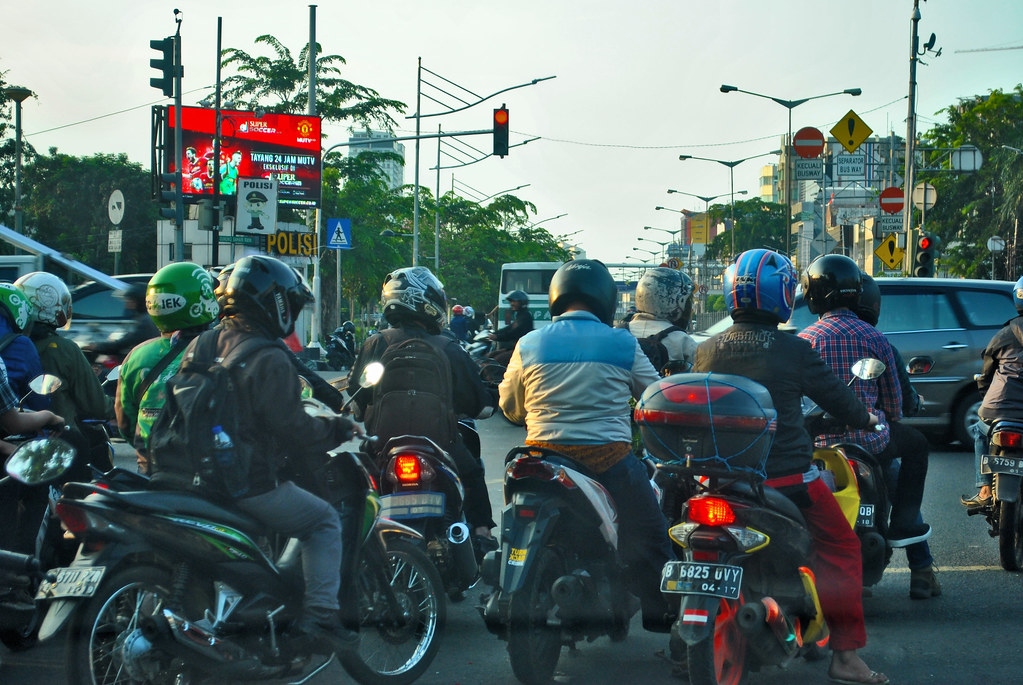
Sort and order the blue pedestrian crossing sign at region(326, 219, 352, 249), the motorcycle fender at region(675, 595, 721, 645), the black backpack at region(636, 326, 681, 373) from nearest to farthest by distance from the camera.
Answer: the motorcycle fender at region(675, 595, 721, 645) < the black backpack at region(636, 326, 681, 373) < the blue pedestrian crossing sign at region(326, 219, 352, 249)

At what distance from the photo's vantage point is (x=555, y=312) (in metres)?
4.92

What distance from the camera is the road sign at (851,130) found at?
79.2 feet

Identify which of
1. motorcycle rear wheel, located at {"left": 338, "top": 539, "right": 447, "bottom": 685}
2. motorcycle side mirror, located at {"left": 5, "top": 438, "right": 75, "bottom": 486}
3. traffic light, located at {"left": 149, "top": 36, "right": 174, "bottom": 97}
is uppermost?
traffic light, located at {"left": 149, "top": 36, "right": 174, "bottom": 97}

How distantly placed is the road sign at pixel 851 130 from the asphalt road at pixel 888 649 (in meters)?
18.3

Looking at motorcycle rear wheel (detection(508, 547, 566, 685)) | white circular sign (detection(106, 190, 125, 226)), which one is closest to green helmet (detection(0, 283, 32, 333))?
motorcycle rear wheel (detection(508, 547, 566, 685))

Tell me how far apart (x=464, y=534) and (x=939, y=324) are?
8.07 m

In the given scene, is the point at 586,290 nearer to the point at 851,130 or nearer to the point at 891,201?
the point at 851,130

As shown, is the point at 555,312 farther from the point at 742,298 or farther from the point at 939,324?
the point at 939,324

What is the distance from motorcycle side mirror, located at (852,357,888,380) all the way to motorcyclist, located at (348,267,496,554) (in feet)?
5.67

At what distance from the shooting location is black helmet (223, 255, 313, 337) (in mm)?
4129

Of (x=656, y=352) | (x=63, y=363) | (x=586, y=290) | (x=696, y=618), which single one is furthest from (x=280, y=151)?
(x=696, y=618)

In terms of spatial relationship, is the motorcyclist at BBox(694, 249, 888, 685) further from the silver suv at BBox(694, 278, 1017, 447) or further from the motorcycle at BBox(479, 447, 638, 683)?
the silver suv at BBox(694, 278, 1017, 447)

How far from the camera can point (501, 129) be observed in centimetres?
2466

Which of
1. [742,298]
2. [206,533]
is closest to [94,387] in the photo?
[206,533]
